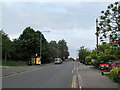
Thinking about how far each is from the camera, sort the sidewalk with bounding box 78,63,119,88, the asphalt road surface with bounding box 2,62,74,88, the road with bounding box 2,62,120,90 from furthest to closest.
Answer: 1. the asphalt road surface with bounding box 2,62,74,88
2. the road with bounding box 2,62,120,90
3. the sidewalk with bounding box 78,63,119,88

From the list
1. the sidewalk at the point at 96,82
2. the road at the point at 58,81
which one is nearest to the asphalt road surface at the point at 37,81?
the road at the point at 58,81

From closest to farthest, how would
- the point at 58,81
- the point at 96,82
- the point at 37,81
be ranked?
the point at 96,82, the point at 37,81, the point at 58,81

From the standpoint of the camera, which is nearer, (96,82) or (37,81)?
(96,82)

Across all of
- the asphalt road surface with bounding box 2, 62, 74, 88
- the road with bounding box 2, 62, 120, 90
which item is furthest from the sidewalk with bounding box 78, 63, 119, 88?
the asphalt road surface with bounding box 2, 62, 74, 88

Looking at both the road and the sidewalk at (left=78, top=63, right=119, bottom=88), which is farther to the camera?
the road

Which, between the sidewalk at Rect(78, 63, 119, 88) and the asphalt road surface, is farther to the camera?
the asphalt road surface

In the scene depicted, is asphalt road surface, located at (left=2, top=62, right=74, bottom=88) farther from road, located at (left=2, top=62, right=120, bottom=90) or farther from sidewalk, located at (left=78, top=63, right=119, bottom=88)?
sidewalk, located at (left=78, top=63, right=119, bottom=88)

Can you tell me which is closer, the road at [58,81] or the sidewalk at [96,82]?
the sidewalk at [96,82]

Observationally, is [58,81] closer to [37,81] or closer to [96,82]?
[37,81]

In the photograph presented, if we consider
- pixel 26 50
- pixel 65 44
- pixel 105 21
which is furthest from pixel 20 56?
pixel 65 44

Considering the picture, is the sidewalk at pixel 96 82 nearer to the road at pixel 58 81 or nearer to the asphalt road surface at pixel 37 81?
the road at pixel 58 81

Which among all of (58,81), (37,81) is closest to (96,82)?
(58,81)

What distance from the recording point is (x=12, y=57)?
52.6m

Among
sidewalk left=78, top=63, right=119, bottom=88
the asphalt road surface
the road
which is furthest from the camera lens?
the asphalt road surface
